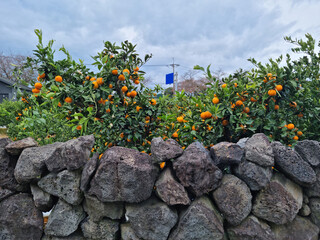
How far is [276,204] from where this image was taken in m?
1.62

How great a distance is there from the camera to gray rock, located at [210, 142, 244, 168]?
162 centimetres

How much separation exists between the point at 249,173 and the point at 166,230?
0.81 metres

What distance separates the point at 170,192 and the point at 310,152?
128 cm

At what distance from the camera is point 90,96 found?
2018mm

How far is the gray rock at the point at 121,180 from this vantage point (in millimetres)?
1560

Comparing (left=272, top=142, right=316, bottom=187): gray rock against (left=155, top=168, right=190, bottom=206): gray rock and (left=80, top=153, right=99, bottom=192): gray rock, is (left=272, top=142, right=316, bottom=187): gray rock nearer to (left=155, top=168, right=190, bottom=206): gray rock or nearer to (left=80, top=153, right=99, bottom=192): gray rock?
(left=155, top=168, right=190, bottom=206): gray rock

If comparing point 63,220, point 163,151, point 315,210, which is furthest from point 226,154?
point 63,220

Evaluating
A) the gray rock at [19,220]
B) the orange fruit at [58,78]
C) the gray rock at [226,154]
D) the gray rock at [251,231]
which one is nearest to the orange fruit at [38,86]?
the orange fruit at [58,78]

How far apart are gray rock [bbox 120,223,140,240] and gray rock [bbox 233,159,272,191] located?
103 centimetres

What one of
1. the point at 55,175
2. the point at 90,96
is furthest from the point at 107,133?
the point at 55,175

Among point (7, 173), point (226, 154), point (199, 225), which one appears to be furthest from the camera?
point (7, 173)

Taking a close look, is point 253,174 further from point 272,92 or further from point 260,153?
point 272,92

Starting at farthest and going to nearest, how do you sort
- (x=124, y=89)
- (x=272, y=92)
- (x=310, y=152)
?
(x=124, y=89)
(x=272, y=92)
(x=310, y=152)

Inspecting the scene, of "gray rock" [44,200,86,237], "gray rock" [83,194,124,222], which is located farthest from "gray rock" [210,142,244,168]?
A: "gray rock" [44,200,86,237]
